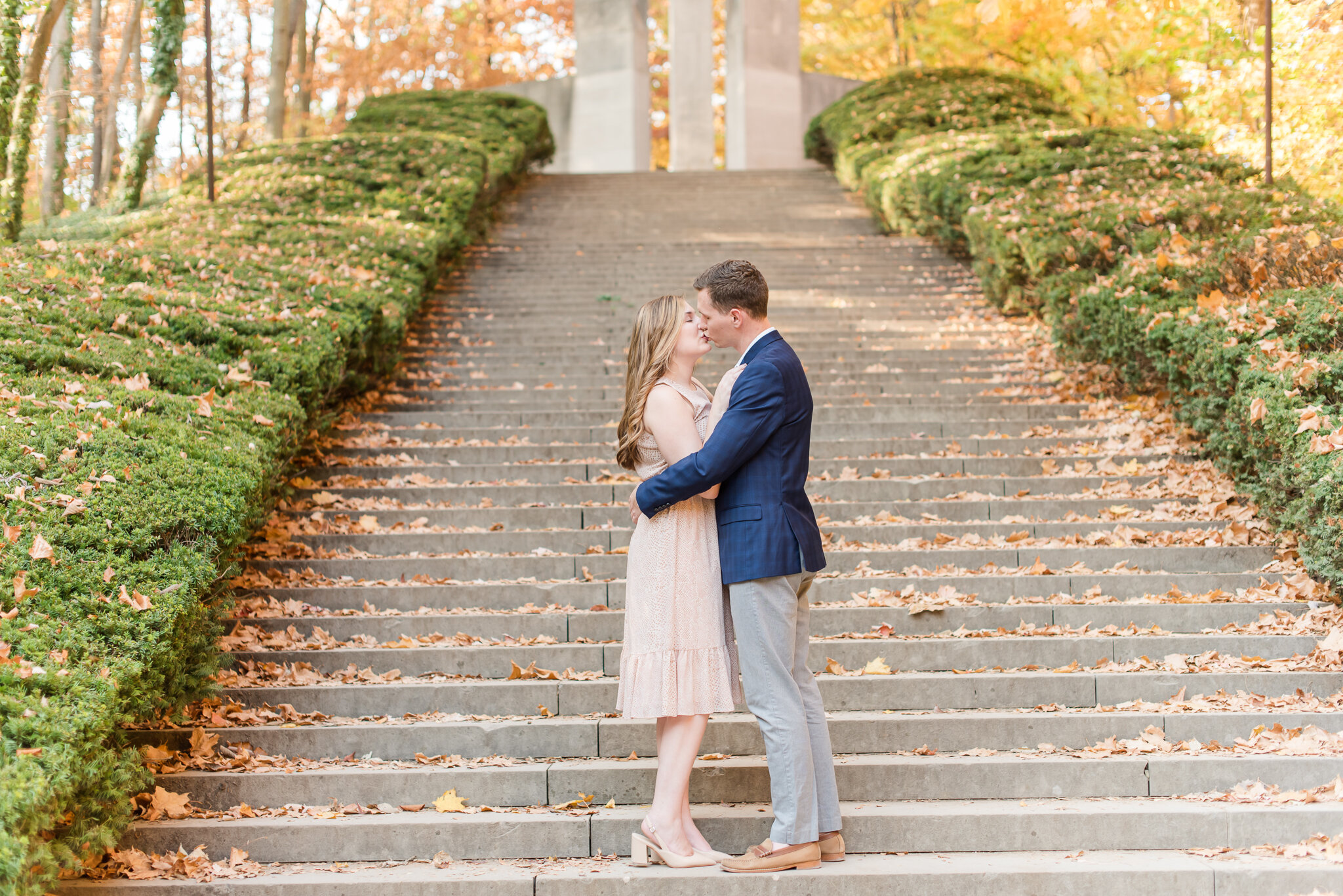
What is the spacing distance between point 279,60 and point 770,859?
15.4 metres

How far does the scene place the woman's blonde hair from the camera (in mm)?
3443

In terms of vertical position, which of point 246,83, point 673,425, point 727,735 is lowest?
point 727,735

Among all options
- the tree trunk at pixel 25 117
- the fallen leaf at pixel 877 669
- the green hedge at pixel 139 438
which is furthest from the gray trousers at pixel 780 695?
the tree trunk at pixel 25 117

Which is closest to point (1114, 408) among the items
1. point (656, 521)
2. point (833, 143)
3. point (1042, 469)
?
point (1042, 469)

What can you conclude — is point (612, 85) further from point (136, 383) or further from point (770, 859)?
point (770, 859)

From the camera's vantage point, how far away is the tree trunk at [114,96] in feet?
57.2

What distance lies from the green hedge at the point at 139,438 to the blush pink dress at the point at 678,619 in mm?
1677

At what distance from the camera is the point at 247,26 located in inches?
990

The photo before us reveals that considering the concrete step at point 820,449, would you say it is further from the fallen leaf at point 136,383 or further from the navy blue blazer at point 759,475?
the navy blue blazer at point 759,475

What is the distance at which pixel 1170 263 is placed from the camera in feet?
24.9

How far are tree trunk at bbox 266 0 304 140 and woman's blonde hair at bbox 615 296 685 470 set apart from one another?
14067 mm

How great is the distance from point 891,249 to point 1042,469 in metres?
6.82

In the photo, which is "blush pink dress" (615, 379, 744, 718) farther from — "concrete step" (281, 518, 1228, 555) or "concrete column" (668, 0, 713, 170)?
"concrete column" (668, 0, 713, 170)

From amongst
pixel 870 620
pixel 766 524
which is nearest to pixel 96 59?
pixel 870 620
